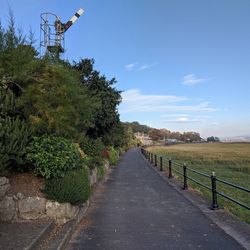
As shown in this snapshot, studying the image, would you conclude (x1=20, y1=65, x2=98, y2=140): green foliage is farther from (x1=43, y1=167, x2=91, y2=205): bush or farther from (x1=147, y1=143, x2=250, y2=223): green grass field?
(x1=147, y1=143, x2=250, y2=223): green grass field

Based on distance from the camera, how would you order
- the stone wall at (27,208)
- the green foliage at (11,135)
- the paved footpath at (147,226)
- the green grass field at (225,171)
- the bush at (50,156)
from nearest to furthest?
1. the paved footpath at (147,226)
2. the stone wall at (27,208)
3. the green foliage at (11,135)
4. the bush at (50,156)
5. the green grass field at (225,171)

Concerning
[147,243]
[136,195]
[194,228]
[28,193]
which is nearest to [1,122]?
[28,193]

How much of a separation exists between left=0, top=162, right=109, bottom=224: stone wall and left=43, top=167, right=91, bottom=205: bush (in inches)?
5.8

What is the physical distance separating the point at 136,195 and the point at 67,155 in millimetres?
5844

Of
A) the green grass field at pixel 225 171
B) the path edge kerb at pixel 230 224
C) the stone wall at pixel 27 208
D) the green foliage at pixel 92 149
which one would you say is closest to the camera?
the stone wall at pixel 27 208

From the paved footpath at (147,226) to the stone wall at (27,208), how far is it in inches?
22.3

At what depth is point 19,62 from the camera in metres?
9.77

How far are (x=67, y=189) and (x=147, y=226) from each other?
2024 millimetres

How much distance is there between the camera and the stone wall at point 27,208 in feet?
25.6

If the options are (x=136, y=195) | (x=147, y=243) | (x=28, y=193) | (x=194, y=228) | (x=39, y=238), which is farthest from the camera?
(x=136, y=195)

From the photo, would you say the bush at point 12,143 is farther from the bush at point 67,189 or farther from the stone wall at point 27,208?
the bush at point 67,189

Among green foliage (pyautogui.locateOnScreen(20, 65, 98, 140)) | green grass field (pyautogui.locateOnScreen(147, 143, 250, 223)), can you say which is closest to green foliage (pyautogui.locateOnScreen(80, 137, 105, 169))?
green grass field (pyautogui.locateOnScreen(147, 143, 250, 223))

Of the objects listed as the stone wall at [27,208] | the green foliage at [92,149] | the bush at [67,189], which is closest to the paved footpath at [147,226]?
the stone wall at [27,208]

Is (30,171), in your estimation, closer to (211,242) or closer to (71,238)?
(71,238)
